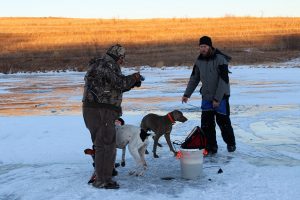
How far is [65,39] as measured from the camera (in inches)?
2079

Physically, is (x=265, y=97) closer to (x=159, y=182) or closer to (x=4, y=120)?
(x=4, y=120)

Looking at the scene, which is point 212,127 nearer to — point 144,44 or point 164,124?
point 164,124

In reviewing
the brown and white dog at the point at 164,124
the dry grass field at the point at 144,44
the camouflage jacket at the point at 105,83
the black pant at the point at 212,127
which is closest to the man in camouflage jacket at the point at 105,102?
the camouflage jacket at the point at 105,83

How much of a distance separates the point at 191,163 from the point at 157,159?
52.4 inches

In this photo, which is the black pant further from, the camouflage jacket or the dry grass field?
the dry grass field

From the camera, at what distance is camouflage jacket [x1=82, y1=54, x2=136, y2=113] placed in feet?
19.6

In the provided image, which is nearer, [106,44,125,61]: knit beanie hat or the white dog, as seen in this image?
[106,44,125,61]: knit beanie hat

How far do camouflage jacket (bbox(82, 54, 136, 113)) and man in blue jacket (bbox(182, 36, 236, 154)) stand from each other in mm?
1954

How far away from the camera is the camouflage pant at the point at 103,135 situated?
20.0ft

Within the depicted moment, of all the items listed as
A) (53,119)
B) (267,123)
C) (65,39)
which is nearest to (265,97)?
(267,123)

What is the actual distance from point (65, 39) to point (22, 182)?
47317 mm

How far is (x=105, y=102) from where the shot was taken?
6.07 meters

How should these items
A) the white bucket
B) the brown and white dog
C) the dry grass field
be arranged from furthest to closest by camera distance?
1. the dry grass field
2. the brown and white dog
3. the white bucket

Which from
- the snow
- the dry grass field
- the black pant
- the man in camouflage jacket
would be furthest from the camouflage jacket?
the dry grass field
